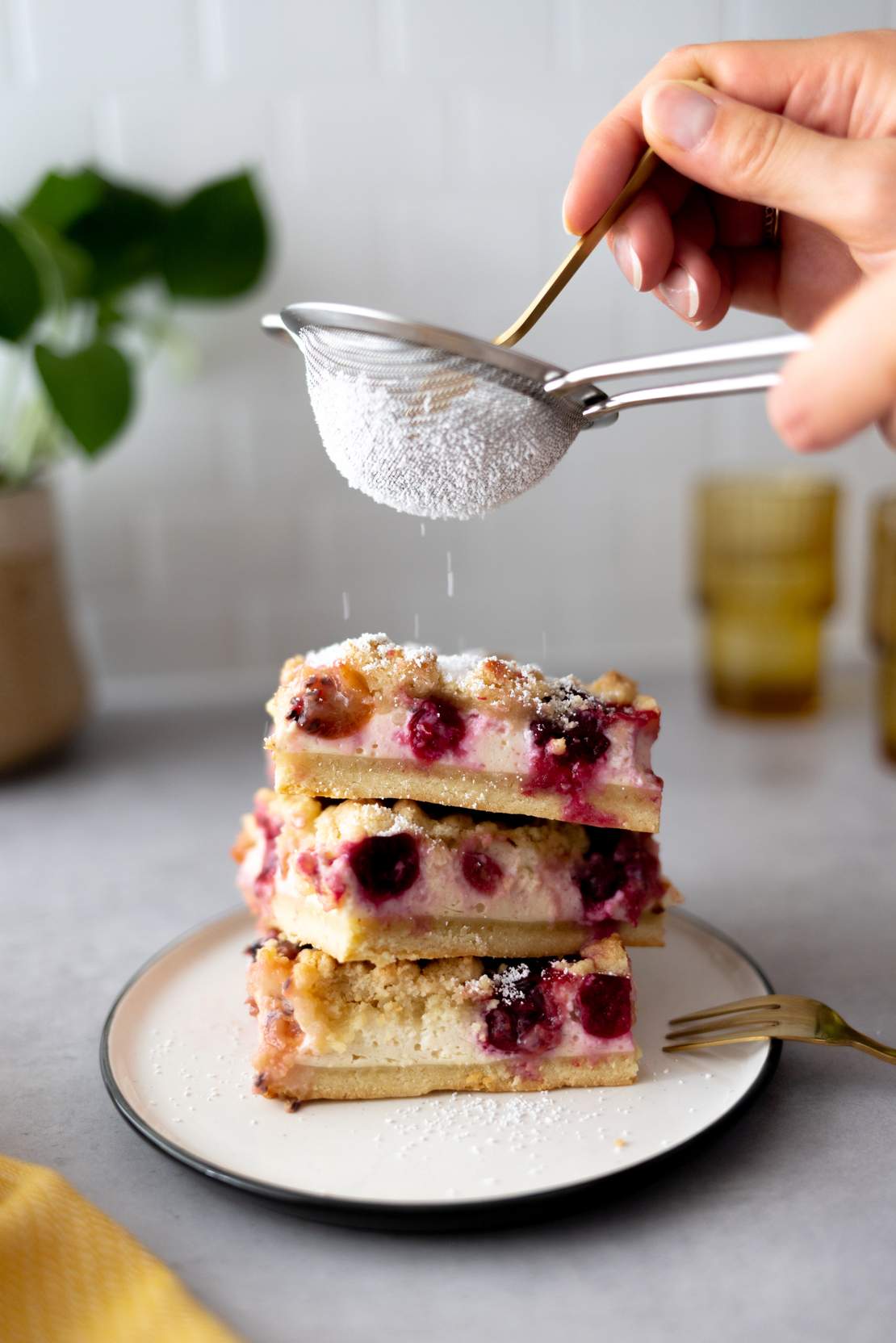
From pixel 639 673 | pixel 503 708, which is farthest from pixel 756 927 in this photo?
pixel 639 673

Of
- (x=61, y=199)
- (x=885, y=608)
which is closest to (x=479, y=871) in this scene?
(x=885, y=608)

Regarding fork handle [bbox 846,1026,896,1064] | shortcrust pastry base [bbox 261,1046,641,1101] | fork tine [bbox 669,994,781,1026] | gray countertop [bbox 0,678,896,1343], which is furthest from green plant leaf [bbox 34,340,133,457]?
fork handle [bbox 846,1026,896,1064]

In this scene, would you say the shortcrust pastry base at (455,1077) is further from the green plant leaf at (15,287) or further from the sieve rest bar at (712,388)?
the green plant leaf at (15,287)

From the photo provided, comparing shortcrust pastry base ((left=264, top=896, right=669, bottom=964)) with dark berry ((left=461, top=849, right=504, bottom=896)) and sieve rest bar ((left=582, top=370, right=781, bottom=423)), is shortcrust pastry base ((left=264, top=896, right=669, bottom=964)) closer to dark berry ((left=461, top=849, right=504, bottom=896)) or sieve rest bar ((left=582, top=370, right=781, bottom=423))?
dark berry ((left=461, top=849, right=504, bottom=896))

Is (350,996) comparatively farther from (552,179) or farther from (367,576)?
(552,179)

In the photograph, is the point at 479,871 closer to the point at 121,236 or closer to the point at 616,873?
the point at 616,873

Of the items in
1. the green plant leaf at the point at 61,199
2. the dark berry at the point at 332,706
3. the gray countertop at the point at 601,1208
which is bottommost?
the gray countertop at the point at 601,1208

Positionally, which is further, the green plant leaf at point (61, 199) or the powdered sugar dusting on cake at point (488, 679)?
the green plant leaf at point (61, 199)

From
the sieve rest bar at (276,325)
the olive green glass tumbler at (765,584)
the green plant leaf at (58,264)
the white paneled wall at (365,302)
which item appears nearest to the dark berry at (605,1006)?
the sieve rest bar at (276,325)
